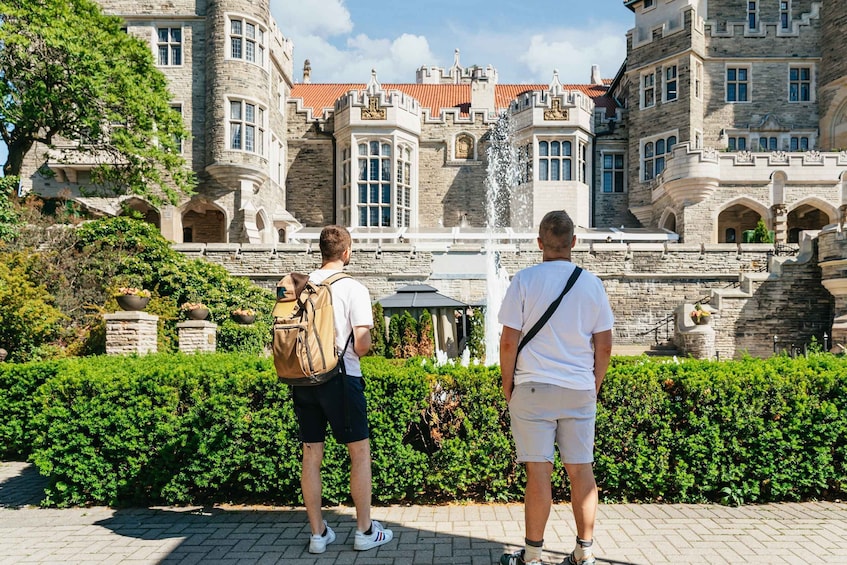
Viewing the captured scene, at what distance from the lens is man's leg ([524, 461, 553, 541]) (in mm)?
3463

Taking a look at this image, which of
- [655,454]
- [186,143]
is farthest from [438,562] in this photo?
[186,143]

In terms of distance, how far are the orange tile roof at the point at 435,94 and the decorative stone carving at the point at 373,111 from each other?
438cm

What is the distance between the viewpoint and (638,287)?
2117 cm

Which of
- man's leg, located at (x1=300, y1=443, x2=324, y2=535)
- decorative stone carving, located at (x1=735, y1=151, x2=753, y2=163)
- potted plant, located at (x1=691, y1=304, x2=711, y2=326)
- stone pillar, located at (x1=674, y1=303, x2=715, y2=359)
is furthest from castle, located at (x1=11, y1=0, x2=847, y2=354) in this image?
man's leg, located at (x1=300, y1=443, x2=324, y2=535)

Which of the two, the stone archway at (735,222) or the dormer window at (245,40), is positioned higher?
the dormer window at (245,40)

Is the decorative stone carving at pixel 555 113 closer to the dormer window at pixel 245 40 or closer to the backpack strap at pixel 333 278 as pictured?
the dormer window at pixel 245 40

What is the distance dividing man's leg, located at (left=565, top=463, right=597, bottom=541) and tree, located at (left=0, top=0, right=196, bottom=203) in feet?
61.9

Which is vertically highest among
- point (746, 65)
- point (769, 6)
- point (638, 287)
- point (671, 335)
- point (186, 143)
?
point (769, 6)

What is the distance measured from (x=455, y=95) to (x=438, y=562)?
3146cm

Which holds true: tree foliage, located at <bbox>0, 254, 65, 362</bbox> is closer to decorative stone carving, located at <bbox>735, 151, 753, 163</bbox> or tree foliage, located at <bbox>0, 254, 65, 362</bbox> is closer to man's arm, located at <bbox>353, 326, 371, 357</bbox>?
man's arm, located at <bbox>353, 326, 371, 357</bbox>

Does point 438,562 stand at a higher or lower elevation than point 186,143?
lower

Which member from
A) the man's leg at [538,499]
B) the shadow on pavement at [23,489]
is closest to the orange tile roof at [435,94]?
the shadow on pavement at [23,489]

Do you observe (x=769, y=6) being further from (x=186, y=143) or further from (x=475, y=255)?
(x=186, y=143)

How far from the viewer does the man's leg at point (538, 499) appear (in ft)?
11.4
